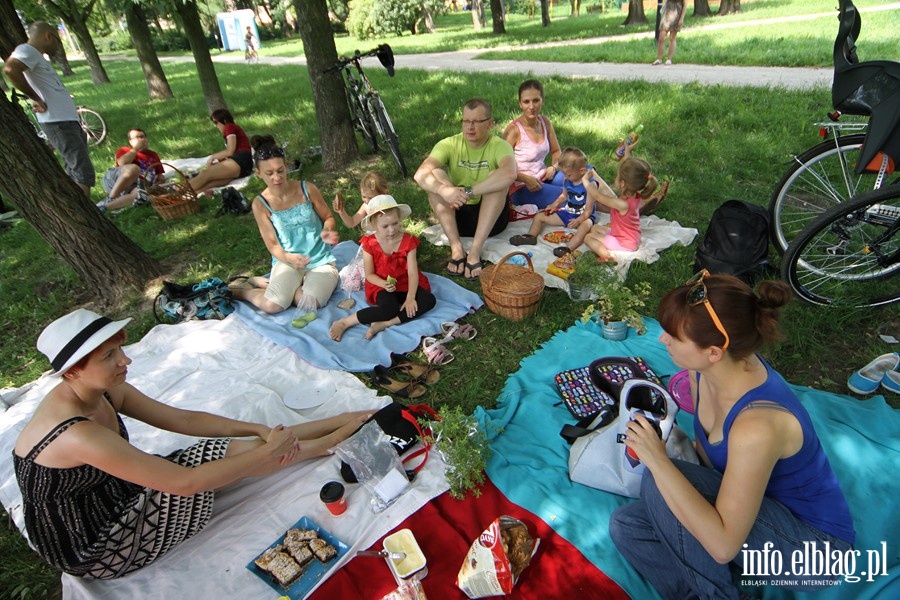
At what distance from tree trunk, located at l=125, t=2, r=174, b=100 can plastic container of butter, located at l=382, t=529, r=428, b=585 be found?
13.1m

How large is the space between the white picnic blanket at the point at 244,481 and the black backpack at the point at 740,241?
102 inches

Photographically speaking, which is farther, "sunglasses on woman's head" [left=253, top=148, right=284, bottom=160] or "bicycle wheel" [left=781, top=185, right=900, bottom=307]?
"sunglasses on woman's head" [left=253, top=148, right=284, bottom=160]

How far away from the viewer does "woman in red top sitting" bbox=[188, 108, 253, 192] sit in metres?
6.62

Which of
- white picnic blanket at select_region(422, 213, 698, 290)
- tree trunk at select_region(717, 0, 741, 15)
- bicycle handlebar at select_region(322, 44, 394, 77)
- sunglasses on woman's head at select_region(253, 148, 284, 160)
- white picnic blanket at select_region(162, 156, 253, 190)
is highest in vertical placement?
tree trunk at select_region(717, 0, 741, 15)

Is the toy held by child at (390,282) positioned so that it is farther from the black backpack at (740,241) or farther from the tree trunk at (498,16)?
the tree trunk at (498,16)

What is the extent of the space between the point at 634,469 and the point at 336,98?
5.79m

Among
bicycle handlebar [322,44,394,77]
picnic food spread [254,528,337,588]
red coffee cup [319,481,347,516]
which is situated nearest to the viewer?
Answer: picnic food spread [254,528,337,588]

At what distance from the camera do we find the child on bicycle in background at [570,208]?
174 inches

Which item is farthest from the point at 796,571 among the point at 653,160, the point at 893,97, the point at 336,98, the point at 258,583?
the point at 336,98

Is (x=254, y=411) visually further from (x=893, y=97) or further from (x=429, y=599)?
(x=893, y=97)

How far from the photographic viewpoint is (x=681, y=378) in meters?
2.43

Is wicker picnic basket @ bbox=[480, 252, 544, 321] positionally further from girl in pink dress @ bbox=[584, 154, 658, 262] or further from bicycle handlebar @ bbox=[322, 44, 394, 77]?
bicycle handlebar @ bbox=[322, 44, 394, 77]

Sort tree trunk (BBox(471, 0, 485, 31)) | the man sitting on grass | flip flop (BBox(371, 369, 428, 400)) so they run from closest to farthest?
flip flop (BBox(371, 369, 428, 400)) < the man sitting on grass < tree trunk (BBox(471, 0, 485, 31))

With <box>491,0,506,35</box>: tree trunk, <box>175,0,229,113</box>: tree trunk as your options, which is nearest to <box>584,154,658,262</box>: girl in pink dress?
<box>175,0,229,113</box>: tree trunk
